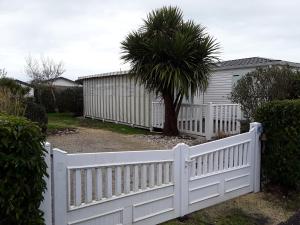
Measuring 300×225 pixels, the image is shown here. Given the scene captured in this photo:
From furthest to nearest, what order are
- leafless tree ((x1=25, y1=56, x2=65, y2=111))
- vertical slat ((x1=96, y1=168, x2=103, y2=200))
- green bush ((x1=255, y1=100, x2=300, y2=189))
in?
leafless tree ((x1=25, y1=56, x2=65, y2=111)) → green bush ((x1=255, y1=100, x2=300, y2=189)) → vertical slat ((x1=96, y1=168, x2=103, y2=200))

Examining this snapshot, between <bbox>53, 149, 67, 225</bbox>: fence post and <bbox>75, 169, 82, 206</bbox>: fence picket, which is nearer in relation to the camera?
<bbox>53, 149, 67, 225</bbox>: fence post

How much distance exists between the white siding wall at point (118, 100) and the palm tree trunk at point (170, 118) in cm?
146

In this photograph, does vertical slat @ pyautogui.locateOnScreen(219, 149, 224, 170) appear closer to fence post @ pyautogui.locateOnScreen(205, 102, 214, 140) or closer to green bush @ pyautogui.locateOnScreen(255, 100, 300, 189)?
green bush @ pyautogui.locateOnScreen(255, 100, 300, 189)

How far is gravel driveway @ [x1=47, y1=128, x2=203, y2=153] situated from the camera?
8555 mm

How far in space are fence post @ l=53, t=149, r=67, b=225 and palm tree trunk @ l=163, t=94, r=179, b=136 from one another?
7.95 meters

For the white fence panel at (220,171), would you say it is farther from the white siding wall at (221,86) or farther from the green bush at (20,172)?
the white siding wall at (221,86)

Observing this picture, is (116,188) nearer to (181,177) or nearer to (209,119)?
Result: (181,177)

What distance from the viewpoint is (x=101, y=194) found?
342 centimetres

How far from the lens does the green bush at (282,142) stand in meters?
4.89

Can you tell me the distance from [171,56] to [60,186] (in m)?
7.61

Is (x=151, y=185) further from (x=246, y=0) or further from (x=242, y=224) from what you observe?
(x=246, y=0)

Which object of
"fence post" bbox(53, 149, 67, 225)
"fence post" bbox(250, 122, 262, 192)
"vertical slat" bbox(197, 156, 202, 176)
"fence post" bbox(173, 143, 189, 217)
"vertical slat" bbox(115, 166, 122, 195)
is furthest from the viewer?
"fence post" bbox(250, 122, 262, 192)

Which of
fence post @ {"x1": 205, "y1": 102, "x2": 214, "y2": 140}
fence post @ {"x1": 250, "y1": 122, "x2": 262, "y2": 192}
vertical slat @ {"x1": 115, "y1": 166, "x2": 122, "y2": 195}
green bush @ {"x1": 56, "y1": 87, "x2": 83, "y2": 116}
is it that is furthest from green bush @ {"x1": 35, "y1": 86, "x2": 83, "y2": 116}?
vertical slat @ {"x1": 115, "y1": 166, "x2": 122, "y2": 195}

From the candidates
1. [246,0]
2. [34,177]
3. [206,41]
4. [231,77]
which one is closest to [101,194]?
[34,177]
